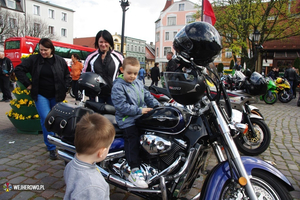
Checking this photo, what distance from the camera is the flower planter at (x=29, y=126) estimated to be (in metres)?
5.05

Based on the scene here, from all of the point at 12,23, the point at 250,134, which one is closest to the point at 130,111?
the point at 250,134

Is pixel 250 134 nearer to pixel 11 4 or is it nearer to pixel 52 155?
pixel 52 155

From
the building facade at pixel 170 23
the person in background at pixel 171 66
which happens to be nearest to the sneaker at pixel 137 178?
the person in background at pixel 171 66

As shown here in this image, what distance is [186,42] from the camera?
2.01 metres

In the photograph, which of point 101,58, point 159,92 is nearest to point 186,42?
point 101,58

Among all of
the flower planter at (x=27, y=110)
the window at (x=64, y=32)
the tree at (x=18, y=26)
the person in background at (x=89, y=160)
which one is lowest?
the flower planter at (x=27, y=110)

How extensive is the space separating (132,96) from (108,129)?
1.10m

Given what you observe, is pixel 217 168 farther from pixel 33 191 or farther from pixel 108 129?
pixel 33 191

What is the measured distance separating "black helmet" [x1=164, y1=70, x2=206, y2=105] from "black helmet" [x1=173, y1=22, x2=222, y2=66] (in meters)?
0.17

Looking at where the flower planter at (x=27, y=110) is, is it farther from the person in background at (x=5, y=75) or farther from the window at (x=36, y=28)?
the window at (x=36, y=28)

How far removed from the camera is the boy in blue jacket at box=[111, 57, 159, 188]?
228 centimetres

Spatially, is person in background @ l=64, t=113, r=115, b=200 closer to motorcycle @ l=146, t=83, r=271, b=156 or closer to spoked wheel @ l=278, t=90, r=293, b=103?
motorcycle @ l=146, t=83, r=271, b=156

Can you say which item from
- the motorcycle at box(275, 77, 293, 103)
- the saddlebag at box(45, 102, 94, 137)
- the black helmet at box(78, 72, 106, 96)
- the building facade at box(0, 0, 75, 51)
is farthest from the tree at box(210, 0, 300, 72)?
the building facade at box(0, 0, 75, 51)

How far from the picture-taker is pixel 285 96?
→ 37.4 ft
